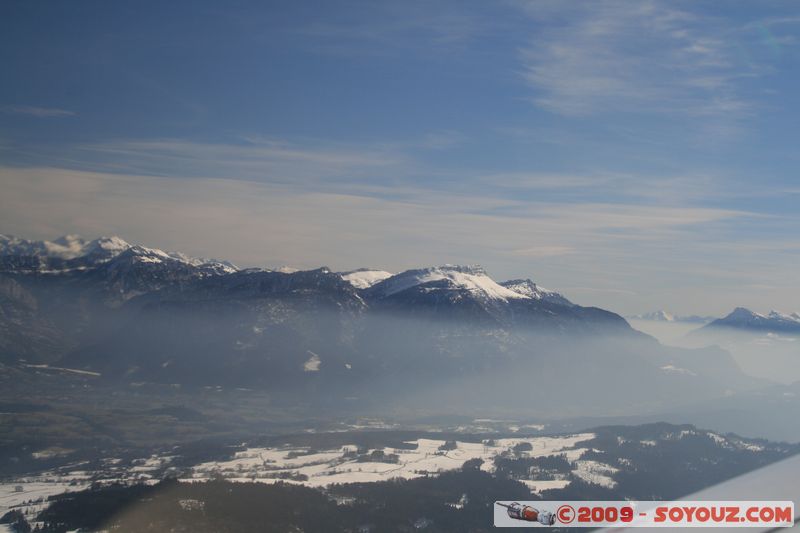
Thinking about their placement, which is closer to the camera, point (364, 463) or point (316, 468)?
point (316, 468)

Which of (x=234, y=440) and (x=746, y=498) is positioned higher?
(x=746, y=498)

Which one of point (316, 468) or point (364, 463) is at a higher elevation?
point (316, 468)

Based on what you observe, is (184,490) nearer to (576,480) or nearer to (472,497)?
(472,497)

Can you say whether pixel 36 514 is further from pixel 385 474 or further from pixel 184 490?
pixel 385 474

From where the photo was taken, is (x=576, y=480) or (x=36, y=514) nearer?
(x=36, y=514)

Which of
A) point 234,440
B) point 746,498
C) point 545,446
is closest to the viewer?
point 746,498

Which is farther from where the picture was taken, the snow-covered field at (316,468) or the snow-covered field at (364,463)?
the snow-covered field at (364,463)

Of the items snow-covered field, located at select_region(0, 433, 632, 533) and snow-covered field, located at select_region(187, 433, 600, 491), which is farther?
snow-covered field, located at select_region(187, 433, 600, 491)

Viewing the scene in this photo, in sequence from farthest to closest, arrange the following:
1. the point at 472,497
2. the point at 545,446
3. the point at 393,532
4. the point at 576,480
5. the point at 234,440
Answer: the point at 234,440
the point at 545,446
the point at 576,480
the point at 472,497
the point at 393,532

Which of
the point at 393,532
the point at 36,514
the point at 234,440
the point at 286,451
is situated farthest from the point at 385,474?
the point at 234,440
